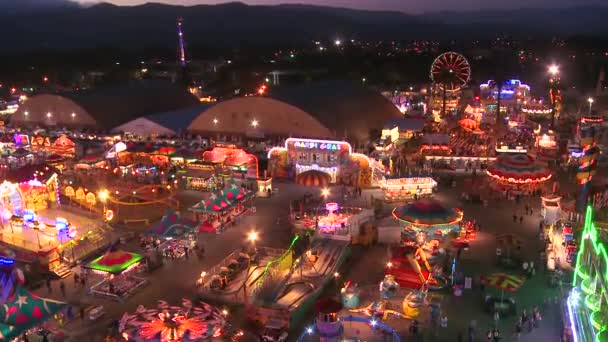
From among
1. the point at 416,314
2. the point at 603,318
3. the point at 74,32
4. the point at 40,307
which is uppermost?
the point at 74,32

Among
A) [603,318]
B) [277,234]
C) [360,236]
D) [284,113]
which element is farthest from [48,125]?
[603,318]

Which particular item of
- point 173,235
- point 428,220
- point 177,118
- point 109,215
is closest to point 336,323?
point 428,220

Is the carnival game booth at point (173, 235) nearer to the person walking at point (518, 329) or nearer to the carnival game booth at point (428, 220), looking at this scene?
the carnival game booth at point (428, 220)

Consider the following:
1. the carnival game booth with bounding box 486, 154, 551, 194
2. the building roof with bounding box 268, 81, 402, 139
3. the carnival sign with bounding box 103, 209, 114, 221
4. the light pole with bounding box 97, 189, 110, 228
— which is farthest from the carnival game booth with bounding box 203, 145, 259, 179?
the carnival game booth with bounding box 486, 154, 551, 194

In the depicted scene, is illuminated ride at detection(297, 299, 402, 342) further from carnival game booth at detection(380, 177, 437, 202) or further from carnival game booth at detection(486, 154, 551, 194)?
carnival game booth at detection(486, 154, 551, 194)

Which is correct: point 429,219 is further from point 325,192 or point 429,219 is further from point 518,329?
point 325,192

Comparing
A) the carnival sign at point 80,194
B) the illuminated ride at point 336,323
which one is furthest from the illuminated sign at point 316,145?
the illuminated ride at point 336,323

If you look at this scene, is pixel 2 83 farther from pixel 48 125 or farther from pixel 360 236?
pixel 360 236
